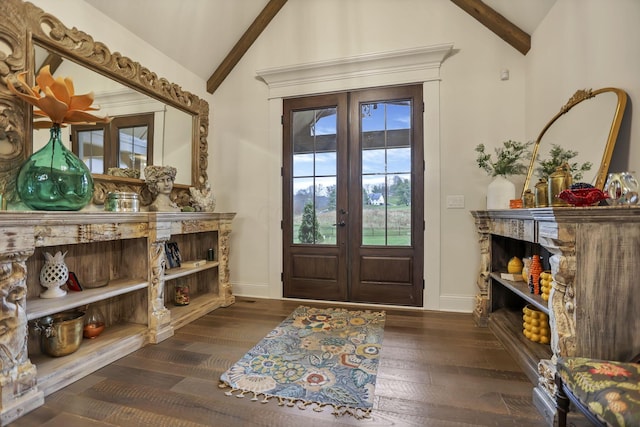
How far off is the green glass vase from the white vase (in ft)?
10.3

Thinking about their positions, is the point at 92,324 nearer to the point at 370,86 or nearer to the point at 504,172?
the point at 370,86

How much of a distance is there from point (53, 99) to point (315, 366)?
2276mm

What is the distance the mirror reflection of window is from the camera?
228 centimetres

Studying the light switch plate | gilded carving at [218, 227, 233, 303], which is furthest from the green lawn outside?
gilded carving at [218, 227, 233, 303]

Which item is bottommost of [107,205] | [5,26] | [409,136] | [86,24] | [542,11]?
[107,205]

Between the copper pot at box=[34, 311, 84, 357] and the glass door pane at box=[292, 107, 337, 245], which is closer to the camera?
the copper pot at box=[34, 311, 84, 357]

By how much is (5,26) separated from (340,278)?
322 centimetres

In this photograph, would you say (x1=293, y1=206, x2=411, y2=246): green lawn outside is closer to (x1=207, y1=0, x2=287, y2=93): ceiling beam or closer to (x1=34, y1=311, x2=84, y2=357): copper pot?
(x1=207, y1=0, x2=287, y2=93): ceiling beam

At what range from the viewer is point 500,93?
296 centimetres

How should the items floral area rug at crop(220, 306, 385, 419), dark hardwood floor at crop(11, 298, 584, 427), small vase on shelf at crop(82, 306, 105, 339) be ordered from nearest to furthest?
1. dark hardwood floor at crop(11, 298, 584, 427)
2. floral area rug at crop(220, 306, 385, 419)
3. small vase on shelf at crop(82, 306, 105, 339)

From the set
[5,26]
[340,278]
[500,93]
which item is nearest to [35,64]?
[5,26]

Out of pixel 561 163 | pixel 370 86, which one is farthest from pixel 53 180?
pixel 561 163

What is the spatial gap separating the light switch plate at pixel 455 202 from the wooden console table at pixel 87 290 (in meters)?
2.45

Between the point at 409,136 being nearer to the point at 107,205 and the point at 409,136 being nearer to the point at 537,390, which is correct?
the point at 537,390
